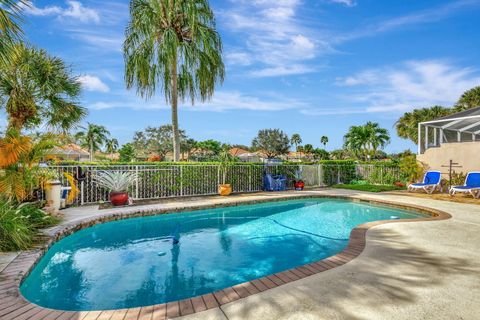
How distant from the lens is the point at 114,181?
915 centimetres

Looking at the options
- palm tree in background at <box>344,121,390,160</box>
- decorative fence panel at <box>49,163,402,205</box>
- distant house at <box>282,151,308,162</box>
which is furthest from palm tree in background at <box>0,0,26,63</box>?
distant house at <box>282,151,308,162</box>

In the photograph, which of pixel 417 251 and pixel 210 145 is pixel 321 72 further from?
pixel 210 145

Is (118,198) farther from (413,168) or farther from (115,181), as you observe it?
(413,168)

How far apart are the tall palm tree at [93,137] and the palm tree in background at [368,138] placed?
127 ft

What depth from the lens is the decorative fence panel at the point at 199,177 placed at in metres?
9.30

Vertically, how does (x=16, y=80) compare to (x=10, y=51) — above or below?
above

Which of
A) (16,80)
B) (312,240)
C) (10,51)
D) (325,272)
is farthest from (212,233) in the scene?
(16,80)

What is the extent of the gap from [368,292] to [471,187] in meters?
10.1

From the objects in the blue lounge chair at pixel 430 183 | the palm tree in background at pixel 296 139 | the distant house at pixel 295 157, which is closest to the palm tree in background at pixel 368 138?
the distant house at pixel 295 157

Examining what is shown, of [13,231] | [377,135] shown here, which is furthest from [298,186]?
[377,135]

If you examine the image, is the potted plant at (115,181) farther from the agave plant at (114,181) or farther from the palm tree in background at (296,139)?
the palm tree in background at (296,139)

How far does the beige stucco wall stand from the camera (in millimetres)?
11289

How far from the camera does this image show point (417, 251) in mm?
4000

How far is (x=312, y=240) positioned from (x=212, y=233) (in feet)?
7.70
